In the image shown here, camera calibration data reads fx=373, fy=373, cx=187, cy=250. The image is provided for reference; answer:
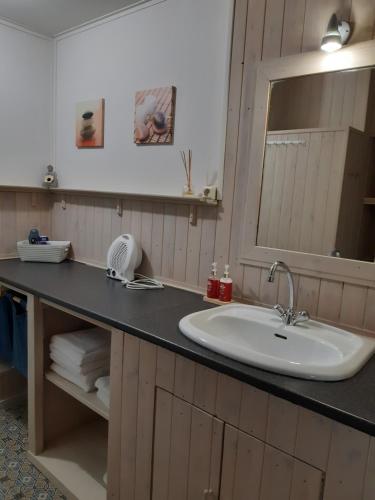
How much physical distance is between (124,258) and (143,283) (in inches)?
6.8

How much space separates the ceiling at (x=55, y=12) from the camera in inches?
77.5

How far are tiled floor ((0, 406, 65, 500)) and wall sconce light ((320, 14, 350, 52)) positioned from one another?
212cm

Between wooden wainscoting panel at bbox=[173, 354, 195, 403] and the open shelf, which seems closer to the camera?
wooden wainscoting panel at bbox=[173, 354, 195, 403]

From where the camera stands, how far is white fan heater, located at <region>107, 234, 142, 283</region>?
6.39ft

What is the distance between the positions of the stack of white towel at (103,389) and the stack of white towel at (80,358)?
0.18 ft

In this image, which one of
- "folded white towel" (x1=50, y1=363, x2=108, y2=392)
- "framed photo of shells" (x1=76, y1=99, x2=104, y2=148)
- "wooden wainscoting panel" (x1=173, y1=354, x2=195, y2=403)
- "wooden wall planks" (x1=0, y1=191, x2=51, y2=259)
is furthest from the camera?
"wooden wall planks" (x1=0, y1=191, x2=51, y2=259)

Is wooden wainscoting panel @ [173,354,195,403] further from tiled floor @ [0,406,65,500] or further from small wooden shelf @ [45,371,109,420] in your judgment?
tiled floor @ [0,406,65,500]

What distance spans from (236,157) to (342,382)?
102 cm

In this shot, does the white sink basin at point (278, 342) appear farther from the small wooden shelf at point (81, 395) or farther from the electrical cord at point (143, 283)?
the small wooden shelf at point (81, 395)

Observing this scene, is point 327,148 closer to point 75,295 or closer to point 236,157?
point 236,157

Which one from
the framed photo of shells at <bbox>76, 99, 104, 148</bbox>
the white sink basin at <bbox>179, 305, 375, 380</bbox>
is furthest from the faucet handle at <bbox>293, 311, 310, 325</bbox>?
the framed photo of shells at <bbox>76, 99, 104, 148</bbox>

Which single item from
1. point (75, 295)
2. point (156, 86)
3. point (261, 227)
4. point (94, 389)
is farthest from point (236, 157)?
point (94, 389)

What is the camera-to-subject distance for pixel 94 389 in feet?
5.58

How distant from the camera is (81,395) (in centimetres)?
167
